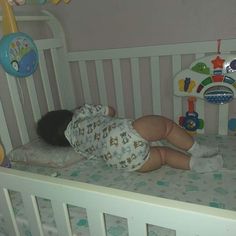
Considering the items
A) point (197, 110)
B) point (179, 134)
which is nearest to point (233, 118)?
point (197, 110)

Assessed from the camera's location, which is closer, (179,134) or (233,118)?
(179,134)

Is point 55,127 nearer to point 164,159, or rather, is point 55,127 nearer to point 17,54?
point 17,54

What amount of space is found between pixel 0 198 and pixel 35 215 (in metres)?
0.12

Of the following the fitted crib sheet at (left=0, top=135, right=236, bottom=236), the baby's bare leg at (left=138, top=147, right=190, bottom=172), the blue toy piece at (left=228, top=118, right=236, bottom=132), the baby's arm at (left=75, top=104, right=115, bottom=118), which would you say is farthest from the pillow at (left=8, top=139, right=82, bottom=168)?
the blue toy piece at (left=228, top=118, right=236, bottom=132)

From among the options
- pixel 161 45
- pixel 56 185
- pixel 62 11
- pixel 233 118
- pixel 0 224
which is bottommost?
pixel 0 224

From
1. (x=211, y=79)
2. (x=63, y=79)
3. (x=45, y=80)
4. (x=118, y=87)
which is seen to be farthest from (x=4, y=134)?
(x=211, y=79)

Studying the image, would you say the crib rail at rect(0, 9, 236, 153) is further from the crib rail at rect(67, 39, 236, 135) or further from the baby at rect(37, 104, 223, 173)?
the baby at rect(37, 104, 223, 173)

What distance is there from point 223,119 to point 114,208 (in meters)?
0.80

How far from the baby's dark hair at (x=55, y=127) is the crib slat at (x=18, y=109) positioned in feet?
0.27

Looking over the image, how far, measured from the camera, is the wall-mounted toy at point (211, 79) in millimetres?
1086

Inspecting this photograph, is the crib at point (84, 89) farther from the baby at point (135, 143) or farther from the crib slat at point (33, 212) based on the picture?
the baby at point (135, 143)

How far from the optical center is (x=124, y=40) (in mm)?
1271

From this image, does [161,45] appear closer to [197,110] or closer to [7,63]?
[197,110]

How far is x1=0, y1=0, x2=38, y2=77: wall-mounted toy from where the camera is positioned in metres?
0.99
